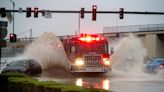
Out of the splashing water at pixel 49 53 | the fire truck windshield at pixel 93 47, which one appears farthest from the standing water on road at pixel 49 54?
the fire truck windshield at pixel 93 47

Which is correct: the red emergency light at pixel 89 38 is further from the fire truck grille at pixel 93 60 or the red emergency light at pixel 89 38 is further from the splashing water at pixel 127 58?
the splashing water at pixel 127 58

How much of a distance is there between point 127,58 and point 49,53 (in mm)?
15861

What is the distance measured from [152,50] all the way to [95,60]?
46312mm

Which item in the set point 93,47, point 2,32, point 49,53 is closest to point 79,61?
point 93,47

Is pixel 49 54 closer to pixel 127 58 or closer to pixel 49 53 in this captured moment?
pixel 49 53

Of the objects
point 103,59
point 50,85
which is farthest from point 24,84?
point 103,59

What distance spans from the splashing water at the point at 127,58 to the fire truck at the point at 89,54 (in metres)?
6.36

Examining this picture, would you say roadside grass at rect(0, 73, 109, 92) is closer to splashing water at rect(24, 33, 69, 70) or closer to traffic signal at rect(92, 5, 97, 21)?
splashing water at rect(24, 33, 69, 70)

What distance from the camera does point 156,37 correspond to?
84.3 m

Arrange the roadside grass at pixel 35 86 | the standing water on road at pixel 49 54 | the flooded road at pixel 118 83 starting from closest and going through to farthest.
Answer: the roadside grass at pixel 35 86, the flooded road at pixel 118 83, the standing water on road at pixel 49 54

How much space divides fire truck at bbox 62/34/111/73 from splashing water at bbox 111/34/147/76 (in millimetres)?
6357

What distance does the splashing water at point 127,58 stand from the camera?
52.8 metres

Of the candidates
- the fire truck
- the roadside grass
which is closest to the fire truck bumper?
the fire truck

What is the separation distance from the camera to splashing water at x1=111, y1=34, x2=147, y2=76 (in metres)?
52.8
